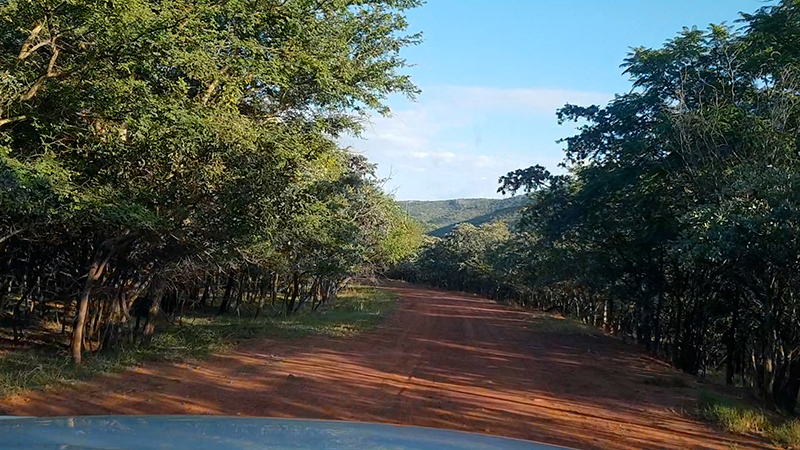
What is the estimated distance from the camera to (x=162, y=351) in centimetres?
1491

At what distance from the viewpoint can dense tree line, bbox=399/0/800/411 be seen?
1154 cm

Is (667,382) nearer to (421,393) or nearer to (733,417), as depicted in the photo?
(733,417)

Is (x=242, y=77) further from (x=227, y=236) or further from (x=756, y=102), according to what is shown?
(x=756, y=102)

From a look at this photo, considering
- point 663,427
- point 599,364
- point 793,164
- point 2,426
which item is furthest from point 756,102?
point 2,426

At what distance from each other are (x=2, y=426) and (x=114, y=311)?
41.7ft

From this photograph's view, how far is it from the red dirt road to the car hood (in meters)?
4.99

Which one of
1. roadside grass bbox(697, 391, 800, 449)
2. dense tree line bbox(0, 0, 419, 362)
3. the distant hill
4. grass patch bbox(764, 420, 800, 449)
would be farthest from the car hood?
the distant hill

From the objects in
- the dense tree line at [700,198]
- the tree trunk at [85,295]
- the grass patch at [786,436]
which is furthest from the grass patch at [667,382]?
the tree trunk at [85,295]

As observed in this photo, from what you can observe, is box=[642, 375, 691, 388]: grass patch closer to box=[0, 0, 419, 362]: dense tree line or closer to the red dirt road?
the red dirt road

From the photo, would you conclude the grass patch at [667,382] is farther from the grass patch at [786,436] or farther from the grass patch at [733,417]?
the grass patch at [786,436]

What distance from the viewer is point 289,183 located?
1215 centimetres

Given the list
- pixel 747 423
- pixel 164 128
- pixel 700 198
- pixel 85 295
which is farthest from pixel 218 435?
pixel 700 198

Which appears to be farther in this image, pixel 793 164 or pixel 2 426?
pixel 793 164

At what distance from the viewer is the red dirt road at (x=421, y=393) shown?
9211 millimetres
